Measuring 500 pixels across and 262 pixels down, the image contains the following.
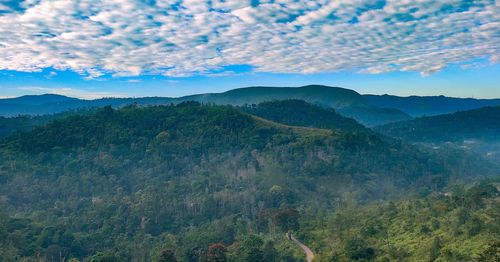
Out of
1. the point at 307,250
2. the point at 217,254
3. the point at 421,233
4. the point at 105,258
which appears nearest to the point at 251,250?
the point at 217,254

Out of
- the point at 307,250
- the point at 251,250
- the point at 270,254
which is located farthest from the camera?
the point at 307,250

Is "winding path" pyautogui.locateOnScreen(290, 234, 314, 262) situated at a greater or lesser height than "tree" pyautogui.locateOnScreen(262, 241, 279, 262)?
lesser

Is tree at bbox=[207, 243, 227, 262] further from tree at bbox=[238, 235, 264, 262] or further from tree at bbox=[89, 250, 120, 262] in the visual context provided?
tree at bbox=[89, 250, 120, 262]

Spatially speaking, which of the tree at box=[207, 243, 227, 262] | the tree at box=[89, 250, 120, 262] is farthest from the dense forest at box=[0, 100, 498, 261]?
the tree at box=[89, 250, 120, 262]

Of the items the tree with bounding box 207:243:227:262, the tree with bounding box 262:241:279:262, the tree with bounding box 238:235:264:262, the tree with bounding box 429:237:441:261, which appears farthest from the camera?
the tree with bounding box 262:241:279:262

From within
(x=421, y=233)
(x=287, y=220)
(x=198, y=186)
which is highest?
(x=421, y=233)

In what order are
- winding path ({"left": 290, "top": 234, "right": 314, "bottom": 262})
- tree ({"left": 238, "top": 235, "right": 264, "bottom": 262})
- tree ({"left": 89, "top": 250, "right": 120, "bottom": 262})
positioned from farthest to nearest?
winding path ({"left": 290, "top": 234, "right": 314, "bottom": 262}) → tree ({"left": 89, "top": 250, "right": 120, "bottom": 262}) → tree ({"left": 238, "top": 235, "right": 264, "bottom": 262})

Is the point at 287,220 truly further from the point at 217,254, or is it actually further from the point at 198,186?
the point at 198,186

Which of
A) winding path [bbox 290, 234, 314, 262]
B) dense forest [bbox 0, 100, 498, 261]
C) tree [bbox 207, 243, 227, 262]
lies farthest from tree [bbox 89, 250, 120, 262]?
winding path [bbox 290, 234, 314, 262]

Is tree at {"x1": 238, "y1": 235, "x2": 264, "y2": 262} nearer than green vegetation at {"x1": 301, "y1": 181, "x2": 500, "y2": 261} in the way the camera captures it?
No

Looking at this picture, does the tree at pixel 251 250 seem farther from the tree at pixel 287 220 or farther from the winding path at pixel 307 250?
the tree at pixel 287 220
